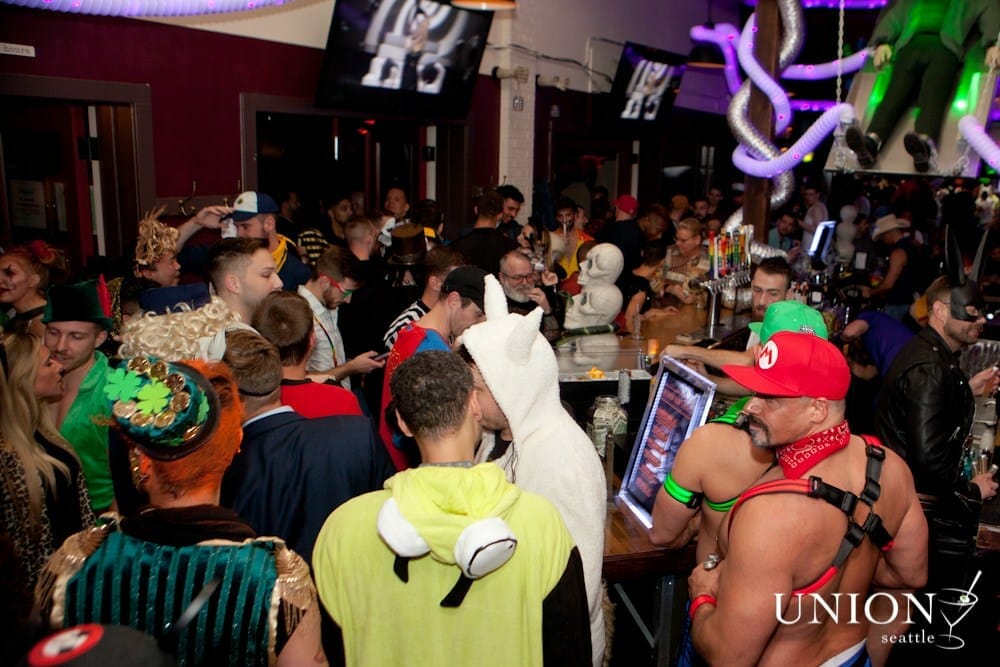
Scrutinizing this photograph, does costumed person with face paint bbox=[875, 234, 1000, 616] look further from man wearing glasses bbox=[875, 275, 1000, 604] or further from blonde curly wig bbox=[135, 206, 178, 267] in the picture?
blonde curly wig bbox=[135, 206, 178, 267]

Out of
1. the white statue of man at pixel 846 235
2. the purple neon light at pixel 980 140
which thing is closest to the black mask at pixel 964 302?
the purple neon light at pixel 980 140

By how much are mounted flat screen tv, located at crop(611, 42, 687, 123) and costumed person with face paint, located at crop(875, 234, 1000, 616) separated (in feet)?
27.0

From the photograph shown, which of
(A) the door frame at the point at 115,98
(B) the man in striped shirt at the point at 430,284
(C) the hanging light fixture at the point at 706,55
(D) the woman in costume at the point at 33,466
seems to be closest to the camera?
(D) the woman in costume at the point at 33,466

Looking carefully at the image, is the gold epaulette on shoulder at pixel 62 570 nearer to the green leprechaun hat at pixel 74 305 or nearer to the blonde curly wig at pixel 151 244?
the green leprechaun hat at pixel 74 305

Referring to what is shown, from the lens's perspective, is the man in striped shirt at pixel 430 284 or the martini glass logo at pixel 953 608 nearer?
the martini glass logo at pixel 953 608

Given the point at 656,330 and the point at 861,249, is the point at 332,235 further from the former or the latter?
Answer: the point at 861,249

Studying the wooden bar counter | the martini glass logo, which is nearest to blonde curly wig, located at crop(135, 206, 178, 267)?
the wooden bar counter

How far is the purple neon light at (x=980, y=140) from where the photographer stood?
543 cm

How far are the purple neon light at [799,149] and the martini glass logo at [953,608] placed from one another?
3862 mm

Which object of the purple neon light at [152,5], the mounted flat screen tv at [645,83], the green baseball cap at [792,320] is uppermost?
the mounted flat screen tv at [645,83]

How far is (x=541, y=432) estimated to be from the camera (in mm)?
2178

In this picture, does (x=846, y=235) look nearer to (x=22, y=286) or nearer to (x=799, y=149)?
(x=799, y=149)

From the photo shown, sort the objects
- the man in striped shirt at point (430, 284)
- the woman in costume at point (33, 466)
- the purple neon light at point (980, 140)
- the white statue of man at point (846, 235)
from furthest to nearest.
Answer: the white statue of man at point (846, 235)
the purple neon light at point (980, 140)
the man in striped shirt at point (430, 284)
the woman in costume at point (33, 466)

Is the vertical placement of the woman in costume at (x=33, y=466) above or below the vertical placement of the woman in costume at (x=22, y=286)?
below
